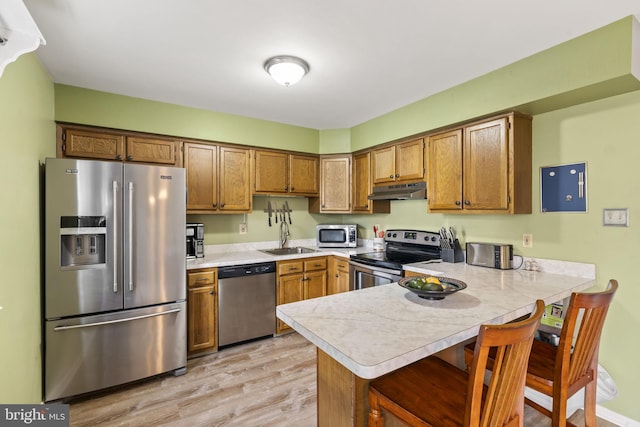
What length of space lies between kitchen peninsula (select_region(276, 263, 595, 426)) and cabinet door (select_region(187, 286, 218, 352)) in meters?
1.68

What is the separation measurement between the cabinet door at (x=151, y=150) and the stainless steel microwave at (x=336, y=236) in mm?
1938

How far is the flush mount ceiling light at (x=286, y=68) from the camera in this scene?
2.21 meters

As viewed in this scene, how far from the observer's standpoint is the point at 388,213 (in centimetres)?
390

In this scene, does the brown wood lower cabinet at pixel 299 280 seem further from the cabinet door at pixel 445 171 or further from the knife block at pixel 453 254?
the cabinet door at pixel 445 171

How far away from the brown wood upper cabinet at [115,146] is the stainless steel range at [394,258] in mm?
2187

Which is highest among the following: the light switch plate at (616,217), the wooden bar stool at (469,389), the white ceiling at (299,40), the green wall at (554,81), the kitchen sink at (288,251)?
the white ceiling at (299,40)

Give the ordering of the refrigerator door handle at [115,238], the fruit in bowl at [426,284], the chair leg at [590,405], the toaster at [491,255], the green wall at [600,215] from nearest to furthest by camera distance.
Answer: the chair leg at [590,405], the fruit in bowl at [426,284], the green wall at [600,215], the refrigerator door handle at [115,238], the toaster at [491,255]

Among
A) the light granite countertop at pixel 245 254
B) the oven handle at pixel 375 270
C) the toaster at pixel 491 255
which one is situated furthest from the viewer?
the light granite countertop at pixel 245 254

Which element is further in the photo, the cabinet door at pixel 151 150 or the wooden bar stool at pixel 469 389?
the cabinet door at pixel 151 150

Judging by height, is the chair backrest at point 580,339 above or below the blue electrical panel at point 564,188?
below

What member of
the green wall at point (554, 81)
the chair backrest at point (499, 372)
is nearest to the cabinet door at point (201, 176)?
the green wall at point (554, 81)

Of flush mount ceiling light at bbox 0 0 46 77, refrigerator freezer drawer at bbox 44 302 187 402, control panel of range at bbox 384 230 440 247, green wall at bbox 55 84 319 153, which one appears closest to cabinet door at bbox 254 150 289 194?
green wall at bbox 55 84 319 153

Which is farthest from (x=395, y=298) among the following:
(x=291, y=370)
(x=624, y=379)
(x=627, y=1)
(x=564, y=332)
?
(x=627, y=1)

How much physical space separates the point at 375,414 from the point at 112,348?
218cm
